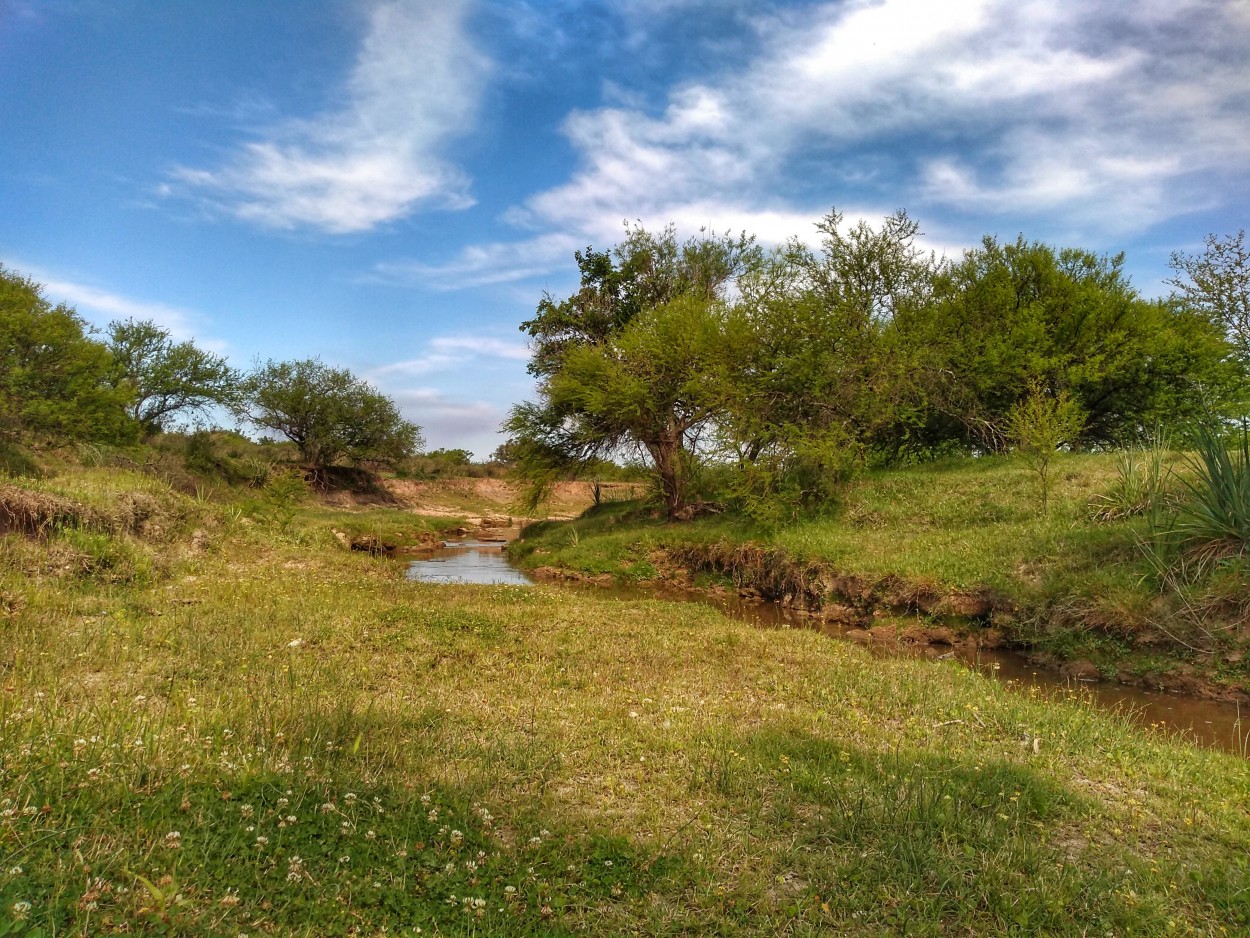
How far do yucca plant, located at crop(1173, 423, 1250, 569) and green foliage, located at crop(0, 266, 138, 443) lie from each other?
31333mm

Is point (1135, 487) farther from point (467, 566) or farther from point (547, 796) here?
point (467, 566)

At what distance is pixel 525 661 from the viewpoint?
9148 mm

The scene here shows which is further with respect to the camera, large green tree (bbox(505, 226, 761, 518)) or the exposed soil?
large green tree (bbox(505, 226, 761, 518))

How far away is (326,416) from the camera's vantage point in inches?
1816

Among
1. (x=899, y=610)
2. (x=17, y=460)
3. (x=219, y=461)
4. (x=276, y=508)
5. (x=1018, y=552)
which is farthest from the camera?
(x=219, y=461)

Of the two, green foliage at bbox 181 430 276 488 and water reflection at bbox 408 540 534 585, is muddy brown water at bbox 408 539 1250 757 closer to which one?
water reflection at bbox 408 540 534 585

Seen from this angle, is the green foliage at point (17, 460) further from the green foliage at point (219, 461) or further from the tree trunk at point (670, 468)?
the tree trunk at point (670, 468)

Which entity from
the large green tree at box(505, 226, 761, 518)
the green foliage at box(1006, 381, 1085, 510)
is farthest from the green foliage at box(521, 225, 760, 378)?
the green foliage at box(1006, 381, 1085, 510)

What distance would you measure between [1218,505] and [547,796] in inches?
472

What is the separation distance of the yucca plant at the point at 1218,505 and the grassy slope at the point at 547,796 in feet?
17.3

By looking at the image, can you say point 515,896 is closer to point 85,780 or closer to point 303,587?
point 85,780

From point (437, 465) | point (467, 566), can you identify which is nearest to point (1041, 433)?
point (467, 566)

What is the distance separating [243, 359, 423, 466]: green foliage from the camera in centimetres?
4525

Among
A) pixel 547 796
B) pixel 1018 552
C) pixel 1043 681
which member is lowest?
pixel 1043 681
